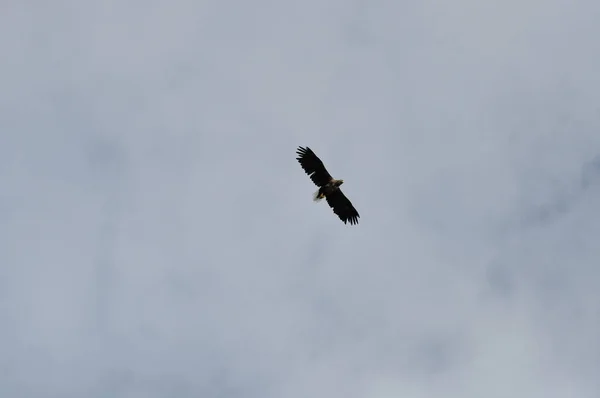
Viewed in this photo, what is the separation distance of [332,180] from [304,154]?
3.64 metres

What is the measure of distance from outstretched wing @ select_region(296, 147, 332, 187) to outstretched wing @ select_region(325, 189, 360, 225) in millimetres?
2214

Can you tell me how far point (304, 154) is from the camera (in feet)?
348

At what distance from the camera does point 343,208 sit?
110 meters

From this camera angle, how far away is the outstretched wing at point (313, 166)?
10600cm

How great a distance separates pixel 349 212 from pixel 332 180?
15.2 ft

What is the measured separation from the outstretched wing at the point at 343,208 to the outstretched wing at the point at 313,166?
2.21 m

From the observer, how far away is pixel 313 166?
106375mm

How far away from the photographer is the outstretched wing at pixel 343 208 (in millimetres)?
108688

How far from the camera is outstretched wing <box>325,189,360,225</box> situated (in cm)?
10869

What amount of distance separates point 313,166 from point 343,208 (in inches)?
232

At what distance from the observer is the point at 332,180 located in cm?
10681

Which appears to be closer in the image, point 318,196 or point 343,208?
point 318,196

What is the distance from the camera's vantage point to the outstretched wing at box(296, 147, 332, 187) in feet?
348
